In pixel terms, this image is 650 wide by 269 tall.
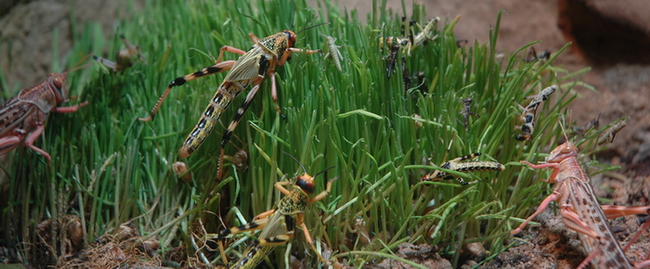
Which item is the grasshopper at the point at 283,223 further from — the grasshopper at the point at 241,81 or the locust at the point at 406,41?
the locust at the point at 406,41

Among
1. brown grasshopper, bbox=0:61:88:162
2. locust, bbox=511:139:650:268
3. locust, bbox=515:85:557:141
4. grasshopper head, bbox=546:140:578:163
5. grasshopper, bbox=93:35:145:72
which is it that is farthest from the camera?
grasshopper, bbox=93:35:145:72

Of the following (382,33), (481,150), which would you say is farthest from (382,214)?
(382,33)

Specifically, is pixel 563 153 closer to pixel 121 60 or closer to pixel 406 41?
pixel 406 41

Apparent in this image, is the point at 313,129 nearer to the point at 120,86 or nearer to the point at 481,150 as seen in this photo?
the point at 481,150

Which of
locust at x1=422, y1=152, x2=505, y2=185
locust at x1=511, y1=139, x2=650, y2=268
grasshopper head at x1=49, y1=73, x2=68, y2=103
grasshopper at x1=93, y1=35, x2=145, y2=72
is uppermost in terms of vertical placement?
grasshopper at x1=93, y1=35, x2=145, y2=72

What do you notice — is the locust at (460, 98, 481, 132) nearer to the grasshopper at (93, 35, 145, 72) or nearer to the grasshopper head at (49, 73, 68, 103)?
the grasshopper at (93, 35, 145, 72)

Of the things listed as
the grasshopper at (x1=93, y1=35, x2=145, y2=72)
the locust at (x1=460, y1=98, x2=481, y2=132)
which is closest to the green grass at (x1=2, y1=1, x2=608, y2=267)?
the locust at (x1=460, y1=98, x2=481, y2=132)

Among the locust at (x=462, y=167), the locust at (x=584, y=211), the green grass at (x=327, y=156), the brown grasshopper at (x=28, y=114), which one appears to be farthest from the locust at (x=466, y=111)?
the brown grasshopper at (x=28, y=114)

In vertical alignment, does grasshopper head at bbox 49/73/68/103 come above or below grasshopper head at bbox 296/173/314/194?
above
